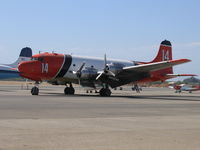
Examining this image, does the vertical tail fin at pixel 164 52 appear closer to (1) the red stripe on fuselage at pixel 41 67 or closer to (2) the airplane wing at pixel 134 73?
(2) the airplane wing at pixel 134 73

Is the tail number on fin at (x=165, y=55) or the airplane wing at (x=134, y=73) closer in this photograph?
the airplane wing at (x=134, y=73)

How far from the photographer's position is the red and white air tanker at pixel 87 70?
38.9 meters

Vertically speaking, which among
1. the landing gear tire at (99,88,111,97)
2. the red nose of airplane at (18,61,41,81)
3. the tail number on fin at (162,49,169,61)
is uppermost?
the tail number on fin at (162,49,169,61)

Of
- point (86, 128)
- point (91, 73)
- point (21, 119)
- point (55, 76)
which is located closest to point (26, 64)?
point (55, 76)

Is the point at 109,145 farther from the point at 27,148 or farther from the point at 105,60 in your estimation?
the point at 105,60

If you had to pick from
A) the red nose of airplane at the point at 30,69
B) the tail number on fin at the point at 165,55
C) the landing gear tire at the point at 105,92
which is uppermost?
the tail number on fin at the point at 165,55

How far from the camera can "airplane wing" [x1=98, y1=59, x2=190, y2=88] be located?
40.2 m

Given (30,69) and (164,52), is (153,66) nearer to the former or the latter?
(164,52)

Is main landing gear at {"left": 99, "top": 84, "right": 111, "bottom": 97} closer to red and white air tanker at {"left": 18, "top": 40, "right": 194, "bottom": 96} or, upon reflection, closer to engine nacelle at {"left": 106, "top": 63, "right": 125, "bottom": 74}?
red and white air tanker at {"left": 18, "top": 40, "right": 194, "bottom": 96}

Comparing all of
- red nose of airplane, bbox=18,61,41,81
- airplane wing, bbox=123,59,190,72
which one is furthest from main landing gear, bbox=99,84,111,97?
red nose of airplane, bbox=18,61,41,81

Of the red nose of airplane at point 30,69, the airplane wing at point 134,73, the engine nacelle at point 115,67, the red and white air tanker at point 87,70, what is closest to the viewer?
the red nose of airplane at point 30,69

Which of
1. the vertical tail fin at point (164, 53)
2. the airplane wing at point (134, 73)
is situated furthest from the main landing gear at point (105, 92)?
the vertical tail fin at point (164, 53)

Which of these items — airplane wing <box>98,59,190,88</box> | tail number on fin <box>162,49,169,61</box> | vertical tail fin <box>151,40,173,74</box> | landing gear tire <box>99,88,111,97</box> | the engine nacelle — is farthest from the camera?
tail number on fin <box>162,49,169,61</box>

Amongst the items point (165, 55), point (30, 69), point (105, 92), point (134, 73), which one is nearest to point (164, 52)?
point (165, 55)
